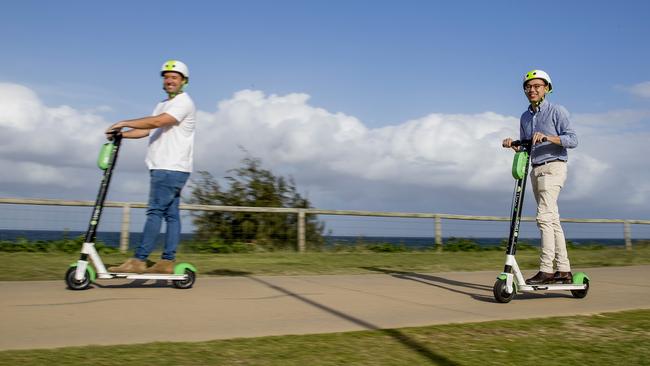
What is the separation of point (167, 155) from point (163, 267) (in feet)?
3.51

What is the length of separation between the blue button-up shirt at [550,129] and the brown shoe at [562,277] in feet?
3.74

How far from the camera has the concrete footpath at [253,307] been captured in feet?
12.8

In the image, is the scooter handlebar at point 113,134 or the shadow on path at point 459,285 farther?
the shadow on path at point 459,285

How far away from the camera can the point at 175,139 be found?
6.08 m

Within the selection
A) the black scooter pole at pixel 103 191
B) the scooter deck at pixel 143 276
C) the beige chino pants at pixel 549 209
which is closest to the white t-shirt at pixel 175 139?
the black scooter pole at pixel 103 191

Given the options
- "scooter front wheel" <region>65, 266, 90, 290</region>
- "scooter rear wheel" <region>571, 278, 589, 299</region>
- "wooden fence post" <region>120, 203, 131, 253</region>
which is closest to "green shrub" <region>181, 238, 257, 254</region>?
"wooden fence post" <region>120, 203, 131, 253</region>

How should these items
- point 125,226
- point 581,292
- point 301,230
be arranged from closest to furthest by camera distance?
point 581,292 < point 125,226 < point 301,230

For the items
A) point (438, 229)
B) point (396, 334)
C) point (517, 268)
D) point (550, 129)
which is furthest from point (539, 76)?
point (438, 229)

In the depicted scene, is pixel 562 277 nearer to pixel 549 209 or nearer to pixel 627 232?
pixel 549 209

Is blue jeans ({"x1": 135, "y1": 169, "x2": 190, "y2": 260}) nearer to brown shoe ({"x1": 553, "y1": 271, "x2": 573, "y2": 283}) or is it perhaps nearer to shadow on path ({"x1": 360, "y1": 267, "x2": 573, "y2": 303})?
shadow on path ({"x1": 360, "y1": 267, "x2": 573, "y2": 303})

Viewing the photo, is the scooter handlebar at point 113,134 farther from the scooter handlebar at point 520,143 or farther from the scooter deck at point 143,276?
the scooter handlebar at point 520,143

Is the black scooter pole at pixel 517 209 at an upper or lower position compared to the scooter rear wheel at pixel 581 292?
upper

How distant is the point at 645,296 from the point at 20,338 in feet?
18.9

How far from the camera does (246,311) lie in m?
4.79
